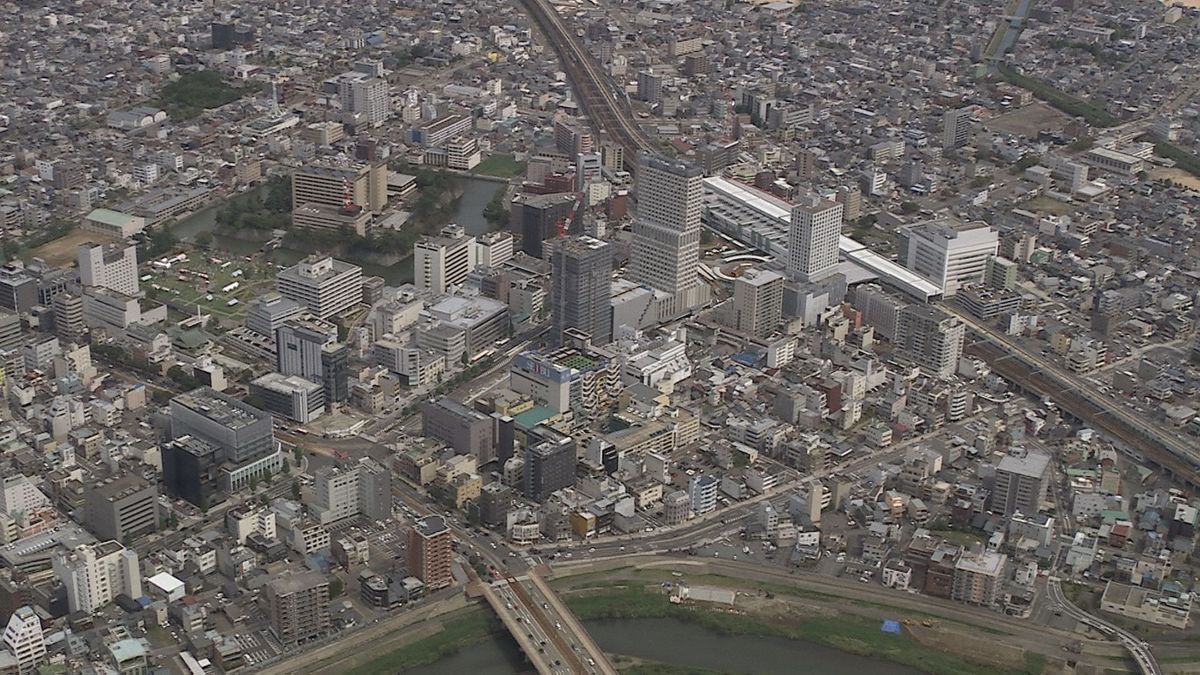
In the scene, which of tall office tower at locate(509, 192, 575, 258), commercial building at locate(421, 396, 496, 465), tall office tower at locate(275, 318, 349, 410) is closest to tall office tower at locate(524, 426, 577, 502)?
commercial building at locate(421, 396, 496, 465)

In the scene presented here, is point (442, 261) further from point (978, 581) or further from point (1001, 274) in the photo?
point (978, 581)

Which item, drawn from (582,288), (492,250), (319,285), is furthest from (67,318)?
(582,288)

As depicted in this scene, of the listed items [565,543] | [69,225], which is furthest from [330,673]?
[69,225]

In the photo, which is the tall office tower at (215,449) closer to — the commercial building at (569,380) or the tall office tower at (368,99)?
the commercial building at (569,380)

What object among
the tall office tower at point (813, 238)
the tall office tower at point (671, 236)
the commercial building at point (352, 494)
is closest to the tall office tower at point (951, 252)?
the tall office tower at point (813, 238)

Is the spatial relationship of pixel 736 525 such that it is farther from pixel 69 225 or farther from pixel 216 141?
pixel 216 141

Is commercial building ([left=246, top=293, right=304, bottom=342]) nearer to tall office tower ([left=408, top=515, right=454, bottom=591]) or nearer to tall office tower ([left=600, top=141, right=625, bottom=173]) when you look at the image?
tall office tower ([left=408, top=515, right=454, bottom=591])
